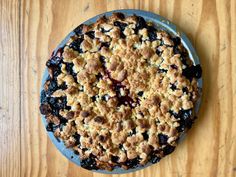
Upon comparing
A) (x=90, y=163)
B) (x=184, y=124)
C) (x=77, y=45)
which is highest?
(x=77, y=45)

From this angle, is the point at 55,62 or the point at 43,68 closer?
the point at 55,62

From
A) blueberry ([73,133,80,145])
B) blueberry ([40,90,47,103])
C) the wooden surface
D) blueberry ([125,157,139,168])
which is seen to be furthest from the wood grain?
blueberry ([125,157,139,168])

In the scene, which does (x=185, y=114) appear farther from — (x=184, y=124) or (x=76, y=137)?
(x=76, y=137)

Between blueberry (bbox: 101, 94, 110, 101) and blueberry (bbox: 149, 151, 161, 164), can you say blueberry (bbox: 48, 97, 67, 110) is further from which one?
blueberry (bbox: 149, 151, 161, 164)

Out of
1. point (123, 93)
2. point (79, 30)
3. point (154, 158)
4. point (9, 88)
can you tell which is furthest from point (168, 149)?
point (9, 88)

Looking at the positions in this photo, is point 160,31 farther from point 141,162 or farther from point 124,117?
point 141,162

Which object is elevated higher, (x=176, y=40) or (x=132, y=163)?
(x=176, y=40)

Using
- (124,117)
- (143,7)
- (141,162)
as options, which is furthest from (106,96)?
(143,7)

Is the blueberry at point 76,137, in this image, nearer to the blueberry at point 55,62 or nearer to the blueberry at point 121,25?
the blueberry at point 55,62

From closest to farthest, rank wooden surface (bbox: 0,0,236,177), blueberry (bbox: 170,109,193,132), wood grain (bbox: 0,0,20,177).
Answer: blueberry (bbox: 170,109,193,132) → wooden surface (bbox: 0,0,236,177) → wood grain (bbox: 0,0,20,177)
